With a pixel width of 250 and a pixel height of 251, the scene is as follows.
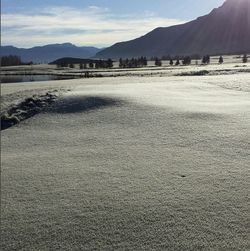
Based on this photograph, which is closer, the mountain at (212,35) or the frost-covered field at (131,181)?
the frost-covered field at (131,181)

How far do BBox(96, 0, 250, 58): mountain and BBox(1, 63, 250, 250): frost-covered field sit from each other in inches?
4060

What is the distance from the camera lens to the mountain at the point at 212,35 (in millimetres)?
124025

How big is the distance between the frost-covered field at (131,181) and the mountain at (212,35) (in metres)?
103

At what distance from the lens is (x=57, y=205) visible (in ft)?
18.5

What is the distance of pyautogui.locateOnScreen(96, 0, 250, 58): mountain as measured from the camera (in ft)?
407

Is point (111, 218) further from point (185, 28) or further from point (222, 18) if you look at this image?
point (185, 28)

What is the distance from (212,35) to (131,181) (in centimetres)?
13706

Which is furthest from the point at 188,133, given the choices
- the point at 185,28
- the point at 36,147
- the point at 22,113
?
the point at 185,28

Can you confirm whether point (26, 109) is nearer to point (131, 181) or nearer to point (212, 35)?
point (131, 181)

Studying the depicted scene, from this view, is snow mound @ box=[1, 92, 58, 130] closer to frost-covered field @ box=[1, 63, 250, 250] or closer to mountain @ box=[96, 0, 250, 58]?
frost-covered field @ box=[1, 63, 250, 250]

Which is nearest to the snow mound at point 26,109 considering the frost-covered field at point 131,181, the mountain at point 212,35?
the frost-covered field at point 131,181

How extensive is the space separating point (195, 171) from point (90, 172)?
1734 millimetres

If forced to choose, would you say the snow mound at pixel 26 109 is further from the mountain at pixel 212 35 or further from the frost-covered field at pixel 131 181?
the mountain at pixel 212 35

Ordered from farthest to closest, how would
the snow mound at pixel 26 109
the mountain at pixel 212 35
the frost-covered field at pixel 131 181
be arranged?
1. the mountain at pixel 212 35
2. the snow mound at pixel 26 109
3. the frost-covered field at pixel 131 181
